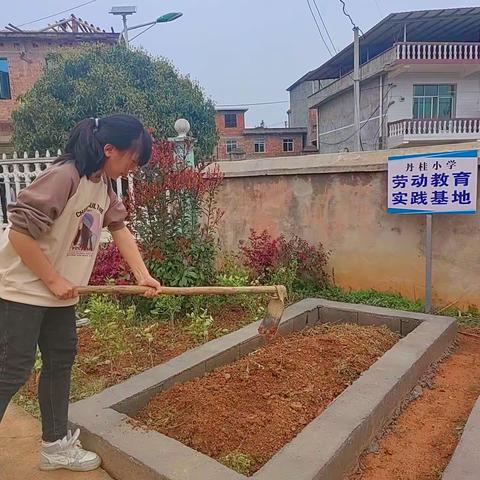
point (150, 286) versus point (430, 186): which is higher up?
point (430, 186)

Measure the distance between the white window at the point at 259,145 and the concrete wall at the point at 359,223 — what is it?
29169 mm

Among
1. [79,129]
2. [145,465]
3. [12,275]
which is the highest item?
[79,129]

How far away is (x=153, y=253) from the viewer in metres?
3.94

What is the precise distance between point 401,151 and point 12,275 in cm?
364

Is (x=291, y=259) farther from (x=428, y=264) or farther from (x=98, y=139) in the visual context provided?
(x=98, y=139)

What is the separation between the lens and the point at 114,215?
7.05ft

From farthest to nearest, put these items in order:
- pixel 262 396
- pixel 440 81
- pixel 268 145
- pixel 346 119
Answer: pixel 268 145 < pixel 346 119 < pixel 440 81 < pixel 262 396

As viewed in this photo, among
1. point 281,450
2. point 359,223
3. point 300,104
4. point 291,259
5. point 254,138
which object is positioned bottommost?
point 281,450

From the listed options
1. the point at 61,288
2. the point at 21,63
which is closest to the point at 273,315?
the point at 61,288

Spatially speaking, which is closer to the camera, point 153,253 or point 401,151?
point 153,253

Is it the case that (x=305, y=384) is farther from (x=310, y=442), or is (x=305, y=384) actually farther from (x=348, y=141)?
(x=348, y=141)

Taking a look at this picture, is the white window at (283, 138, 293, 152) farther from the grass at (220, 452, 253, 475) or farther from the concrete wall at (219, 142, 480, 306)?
the grass at (220, 452, 253, 475)

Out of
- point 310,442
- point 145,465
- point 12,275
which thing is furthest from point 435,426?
point 12,275

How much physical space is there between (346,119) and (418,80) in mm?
4558
